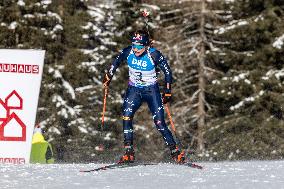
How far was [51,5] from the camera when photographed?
32.4m

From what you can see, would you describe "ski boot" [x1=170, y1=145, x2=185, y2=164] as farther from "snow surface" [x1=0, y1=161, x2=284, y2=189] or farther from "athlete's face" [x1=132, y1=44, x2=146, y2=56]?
"athlete's face" [x1=132, y1=44, x2=146, y2=56]

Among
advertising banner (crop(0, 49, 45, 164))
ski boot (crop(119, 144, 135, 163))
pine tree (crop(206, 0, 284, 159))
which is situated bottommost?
ski boot (crop(119, 144, 135, 163))

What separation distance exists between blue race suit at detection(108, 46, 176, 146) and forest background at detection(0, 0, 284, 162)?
752 inches

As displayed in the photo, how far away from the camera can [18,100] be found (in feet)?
36.6

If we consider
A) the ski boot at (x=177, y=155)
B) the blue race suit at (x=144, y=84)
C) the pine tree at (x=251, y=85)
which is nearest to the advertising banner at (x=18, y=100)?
the blue race suit at (x=144, y=84)

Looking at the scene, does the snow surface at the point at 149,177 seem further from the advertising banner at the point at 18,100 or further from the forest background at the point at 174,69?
the forest background at the point at 174,69

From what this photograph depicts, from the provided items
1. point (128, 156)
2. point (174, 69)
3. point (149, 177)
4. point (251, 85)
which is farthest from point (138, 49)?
point (174, 69)

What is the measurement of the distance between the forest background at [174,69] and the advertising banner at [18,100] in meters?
19.3

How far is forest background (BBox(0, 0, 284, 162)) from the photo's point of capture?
3106cm

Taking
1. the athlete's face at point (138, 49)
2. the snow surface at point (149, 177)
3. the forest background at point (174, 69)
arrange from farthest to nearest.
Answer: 1. the forest background at point (174, 69)
2. the athlete's face at point (138, 49)
3. the snow surface at point (149, 177)

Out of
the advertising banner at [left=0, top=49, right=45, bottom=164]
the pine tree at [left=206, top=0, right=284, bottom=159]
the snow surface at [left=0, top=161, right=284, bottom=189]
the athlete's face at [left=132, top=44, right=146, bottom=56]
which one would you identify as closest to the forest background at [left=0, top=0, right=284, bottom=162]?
the pine tree at [left=206, top=0, right=284, bottom=159]

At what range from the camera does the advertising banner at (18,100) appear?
434 inches

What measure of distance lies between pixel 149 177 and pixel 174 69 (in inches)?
930

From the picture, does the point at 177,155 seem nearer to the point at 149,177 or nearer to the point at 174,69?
the point at 149,177
